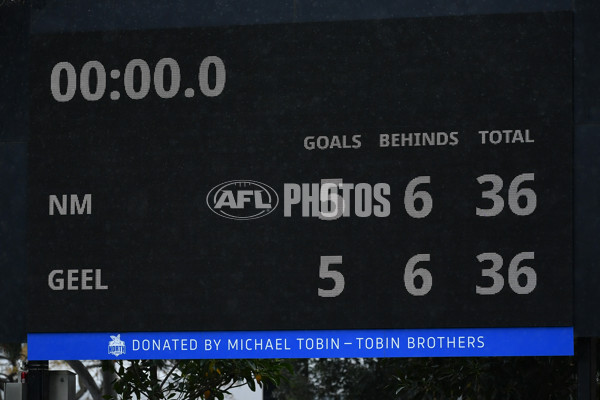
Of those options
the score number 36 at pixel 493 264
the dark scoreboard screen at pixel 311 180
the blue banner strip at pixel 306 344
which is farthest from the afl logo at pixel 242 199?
the blue banner strip at pixel 306 344

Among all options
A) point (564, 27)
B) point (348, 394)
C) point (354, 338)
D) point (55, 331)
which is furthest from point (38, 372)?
point (348, 394)

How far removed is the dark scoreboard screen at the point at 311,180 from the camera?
7.69m

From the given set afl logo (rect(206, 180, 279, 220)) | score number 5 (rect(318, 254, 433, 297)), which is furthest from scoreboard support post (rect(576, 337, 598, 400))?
afl logo (rect(206, 180, 279, 220))

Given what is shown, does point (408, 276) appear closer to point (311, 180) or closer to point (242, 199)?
point (311, 180)

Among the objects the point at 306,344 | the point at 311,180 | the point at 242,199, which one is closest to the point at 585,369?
the point at 306,344

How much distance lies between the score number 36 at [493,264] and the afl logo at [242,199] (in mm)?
511

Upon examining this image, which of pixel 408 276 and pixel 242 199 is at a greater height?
pixel 242 199

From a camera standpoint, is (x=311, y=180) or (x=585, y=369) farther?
(x=585, y=369)

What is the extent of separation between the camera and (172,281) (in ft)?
26.0

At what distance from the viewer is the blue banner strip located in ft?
24.9

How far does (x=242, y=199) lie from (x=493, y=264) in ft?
5.42

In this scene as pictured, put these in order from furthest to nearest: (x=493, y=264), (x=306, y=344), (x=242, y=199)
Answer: (x=242, y=199) → (x=306, y=344) → (x=493, y=264)

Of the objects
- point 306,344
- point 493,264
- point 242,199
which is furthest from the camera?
point 242,199

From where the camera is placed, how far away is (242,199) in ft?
26.1
